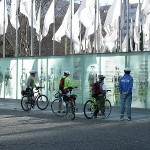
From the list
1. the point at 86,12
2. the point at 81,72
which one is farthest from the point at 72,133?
the point at 86,12

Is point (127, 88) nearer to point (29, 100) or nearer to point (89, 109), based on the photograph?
point (89, 109)

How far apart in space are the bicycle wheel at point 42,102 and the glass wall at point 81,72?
5.26 ft

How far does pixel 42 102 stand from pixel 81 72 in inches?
90.8

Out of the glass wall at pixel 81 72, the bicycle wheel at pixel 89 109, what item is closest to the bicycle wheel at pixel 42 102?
the glass wall at pixel 81 72

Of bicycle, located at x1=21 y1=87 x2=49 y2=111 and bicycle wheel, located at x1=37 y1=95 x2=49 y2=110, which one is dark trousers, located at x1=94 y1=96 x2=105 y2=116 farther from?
bicycle wheel, located at x1=37 y1=95 x2=49 y2=110

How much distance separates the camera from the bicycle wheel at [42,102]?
20756 millimetres

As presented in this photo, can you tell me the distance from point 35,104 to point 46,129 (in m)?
7.25

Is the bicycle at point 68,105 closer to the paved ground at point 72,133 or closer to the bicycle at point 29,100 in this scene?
the paved ground at point 72,133

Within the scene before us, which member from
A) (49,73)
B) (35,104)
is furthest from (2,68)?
(35,104)

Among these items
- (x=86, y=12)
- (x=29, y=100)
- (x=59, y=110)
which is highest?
(x=86, y=12)

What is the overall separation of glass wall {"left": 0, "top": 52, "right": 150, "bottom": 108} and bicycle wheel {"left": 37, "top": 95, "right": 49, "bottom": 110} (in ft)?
5.26

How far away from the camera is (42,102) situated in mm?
20984

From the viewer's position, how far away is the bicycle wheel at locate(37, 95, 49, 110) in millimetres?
20756

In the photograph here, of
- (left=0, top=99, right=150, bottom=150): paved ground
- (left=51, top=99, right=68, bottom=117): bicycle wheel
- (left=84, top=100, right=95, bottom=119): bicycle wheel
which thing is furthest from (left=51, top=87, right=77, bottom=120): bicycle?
(left=84, top=100, right=95, bottom=119): bicycle wheel
